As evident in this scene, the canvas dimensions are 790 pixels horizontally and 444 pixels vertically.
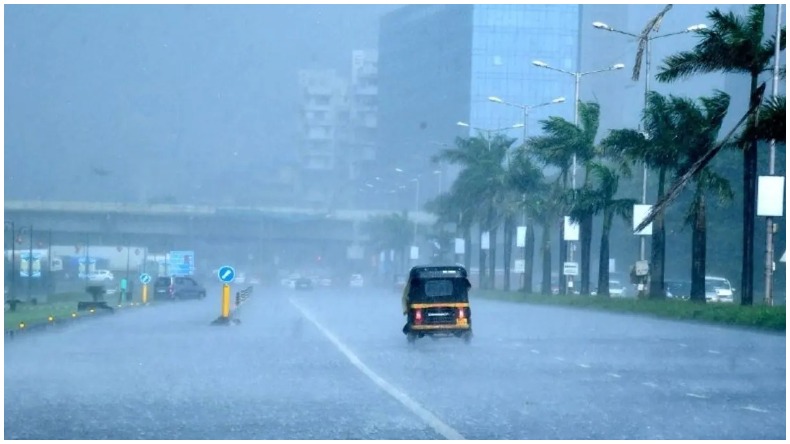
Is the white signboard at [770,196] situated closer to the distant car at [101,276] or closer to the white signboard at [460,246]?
the white signboard at [460,246]

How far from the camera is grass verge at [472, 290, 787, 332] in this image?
3884 centimetres

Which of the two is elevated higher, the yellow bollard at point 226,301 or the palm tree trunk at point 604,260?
the palm tree trunk at point 604,260

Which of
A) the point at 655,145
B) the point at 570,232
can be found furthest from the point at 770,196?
the point at 570,232

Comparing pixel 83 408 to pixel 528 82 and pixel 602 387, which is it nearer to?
pixel 602 387

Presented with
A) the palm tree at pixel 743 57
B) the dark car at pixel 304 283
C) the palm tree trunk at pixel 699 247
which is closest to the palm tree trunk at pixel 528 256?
the palm tree trunk at pixel 699 247

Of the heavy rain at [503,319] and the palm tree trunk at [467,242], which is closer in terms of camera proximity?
the heavy rain at [503,319]

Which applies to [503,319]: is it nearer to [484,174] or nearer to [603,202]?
[603,202]

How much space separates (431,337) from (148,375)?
13197 mm

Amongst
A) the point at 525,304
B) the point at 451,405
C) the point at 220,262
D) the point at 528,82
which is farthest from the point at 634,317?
the point at 220,262

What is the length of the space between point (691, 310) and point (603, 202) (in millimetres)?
15875

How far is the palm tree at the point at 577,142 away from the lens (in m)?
67.0

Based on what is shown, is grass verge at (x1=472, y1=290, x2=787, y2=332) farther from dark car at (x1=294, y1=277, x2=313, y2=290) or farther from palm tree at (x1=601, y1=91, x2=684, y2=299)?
dark car at (x1=294, y1=277, x2=313, y2=290)

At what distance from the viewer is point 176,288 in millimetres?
86438

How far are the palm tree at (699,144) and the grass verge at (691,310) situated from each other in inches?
57.6
